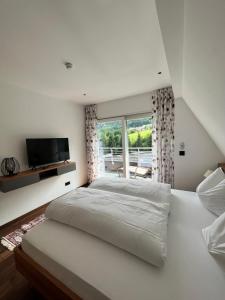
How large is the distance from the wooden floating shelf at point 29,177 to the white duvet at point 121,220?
108 centimetres

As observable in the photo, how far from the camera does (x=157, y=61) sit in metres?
1.90

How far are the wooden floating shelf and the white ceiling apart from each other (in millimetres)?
1564

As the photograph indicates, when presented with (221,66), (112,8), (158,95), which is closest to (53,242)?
(221,66)

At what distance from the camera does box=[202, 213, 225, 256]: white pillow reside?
101 centimetres

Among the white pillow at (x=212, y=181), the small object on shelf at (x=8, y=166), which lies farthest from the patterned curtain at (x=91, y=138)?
the white pillow at (x=212, y=181)

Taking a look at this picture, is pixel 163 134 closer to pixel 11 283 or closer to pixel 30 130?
pixel 30 130

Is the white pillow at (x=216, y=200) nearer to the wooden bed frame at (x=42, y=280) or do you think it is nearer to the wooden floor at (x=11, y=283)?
the wooden bed frame at (x=42, y=280)

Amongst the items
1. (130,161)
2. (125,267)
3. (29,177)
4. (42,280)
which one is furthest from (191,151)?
(29,177)

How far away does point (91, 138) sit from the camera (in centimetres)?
409

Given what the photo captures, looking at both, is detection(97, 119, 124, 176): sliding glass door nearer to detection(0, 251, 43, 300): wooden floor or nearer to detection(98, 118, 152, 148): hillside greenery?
detection(98, 118, 152, 148): hillside greenery

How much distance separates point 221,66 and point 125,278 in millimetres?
1385

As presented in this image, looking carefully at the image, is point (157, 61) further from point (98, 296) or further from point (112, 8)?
point (98, 296)

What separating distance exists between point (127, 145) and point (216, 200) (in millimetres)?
2487

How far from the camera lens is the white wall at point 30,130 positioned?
2.45 m
